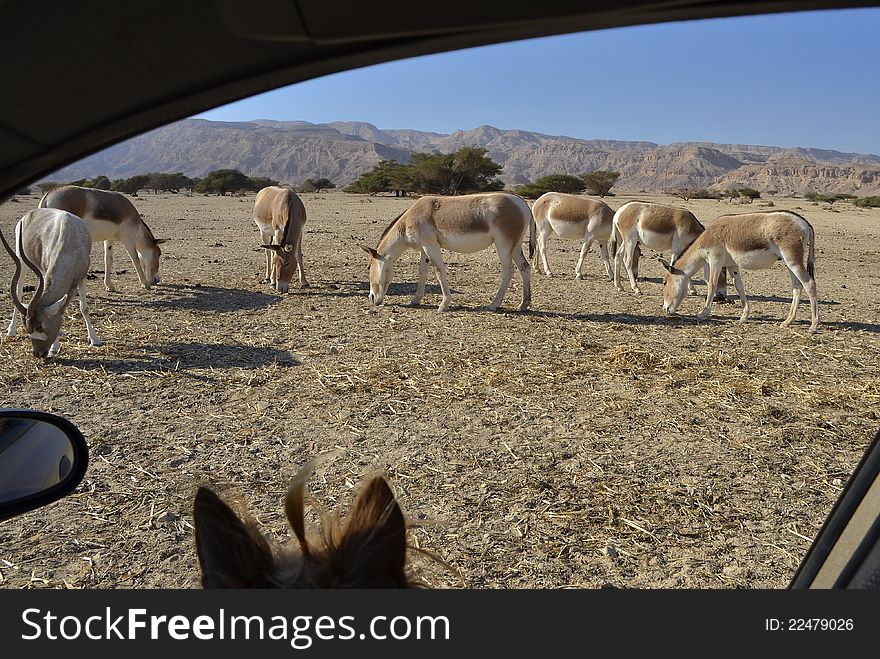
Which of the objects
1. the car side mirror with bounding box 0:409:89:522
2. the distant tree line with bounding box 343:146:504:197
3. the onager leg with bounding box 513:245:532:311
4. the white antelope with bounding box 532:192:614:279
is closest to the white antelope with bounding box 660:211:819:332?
the onager leg with bounding box 513:245:532:311

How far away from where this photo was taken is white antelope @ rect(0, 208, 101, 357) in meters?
6.16

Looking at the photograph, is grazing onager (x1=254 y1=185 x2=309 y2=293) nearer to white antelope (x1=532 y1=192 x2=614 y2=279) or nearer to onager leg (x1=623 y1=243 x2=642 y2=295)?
white antelope (x1=532 y1=192 x2=614 y2=279)

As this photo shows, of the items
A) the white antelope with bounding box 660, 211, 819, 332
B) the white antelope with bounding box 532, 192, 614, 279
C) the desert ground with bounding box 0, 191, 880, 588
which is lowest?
the desert ground with bounding box 0, 191, 880, 588

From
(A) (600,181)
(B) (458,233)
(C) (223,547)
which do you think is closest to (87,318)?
(B) (458,233)

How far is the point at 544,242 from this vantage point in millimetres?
12695

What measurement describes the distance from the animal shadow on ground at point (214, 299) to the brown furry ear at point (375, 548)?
8.18 metres

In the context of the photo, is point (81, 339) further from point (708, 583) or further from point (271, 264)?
point (708, 583)

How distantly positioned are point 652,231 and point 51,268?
9.34 metres

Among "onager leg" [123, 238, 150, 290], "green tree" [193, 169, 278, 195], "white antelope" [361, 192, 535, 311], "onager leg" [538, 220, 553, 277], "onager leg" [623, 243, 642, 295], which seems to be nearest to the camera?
"white antelope" [361, 192, 535, 311]

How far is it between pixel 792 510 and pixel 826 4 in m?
3.52

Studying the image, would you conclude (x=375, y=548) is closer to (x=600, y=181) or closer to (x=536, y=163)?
(x=600, y=181)

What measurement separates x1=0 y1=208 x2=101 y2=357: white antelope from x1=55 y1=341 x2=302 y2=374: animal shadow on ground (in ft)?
1.11

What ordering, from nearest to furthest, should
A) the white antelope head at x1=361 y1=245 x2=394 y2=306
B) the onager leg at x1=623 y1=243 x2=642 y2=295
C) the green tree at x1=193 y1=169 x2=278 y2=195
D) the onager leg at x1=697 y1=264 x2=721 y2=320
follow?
the onager leg at x1=697 y1=264 x2=721 y2=320 < the white antelope head at x1=361 y1=245 x2=394 y2=306 < the onager leg at x1=623 y1=243 x2=642 y2=295 < the green tree at x1=193 y1=169 x2=278 y2=195

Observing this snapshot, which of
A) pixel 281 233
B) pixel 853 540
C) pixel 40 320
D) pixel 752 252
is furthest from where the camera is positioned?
pixel 281 233
